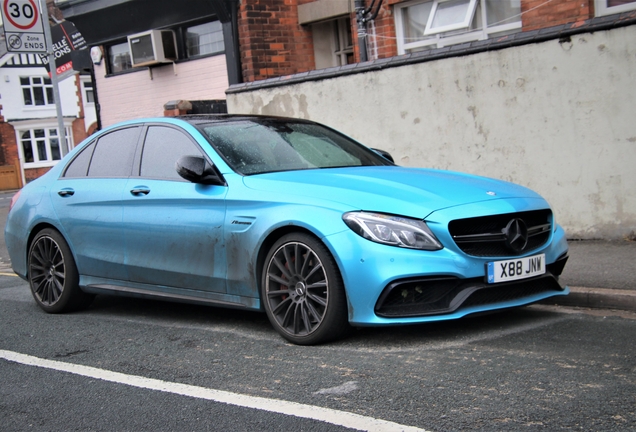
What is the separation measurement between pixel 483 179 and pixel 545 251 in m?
0.75

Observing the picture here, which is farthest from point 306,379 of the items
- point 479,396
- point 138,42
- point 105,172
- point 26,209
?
point 138,42

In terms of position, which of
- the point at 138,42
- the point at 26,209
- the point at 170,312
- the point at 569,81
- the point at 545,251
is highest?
the point at 138,42

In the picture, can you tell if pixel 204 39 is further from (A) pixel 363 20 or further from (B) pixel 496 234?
(B) pixel 496 234

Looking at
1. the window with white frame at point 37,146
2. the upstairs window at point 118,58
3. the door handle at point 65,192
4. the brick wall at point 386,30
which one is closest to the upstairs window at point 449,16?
the brick wall at point 386,30

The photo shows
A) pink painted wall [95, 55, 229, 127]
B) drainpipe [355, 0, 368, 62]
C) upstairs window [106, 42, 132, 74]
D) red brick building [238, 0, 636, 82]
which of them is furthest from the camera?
upstairs window [106, 42, 132, 74]

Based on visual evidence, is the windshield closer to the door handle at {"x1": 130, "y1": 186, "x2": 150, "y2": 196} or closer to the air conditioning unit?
the door handle at {"x1": 130, "y1": 186, "x2": 150, "y2": 196}

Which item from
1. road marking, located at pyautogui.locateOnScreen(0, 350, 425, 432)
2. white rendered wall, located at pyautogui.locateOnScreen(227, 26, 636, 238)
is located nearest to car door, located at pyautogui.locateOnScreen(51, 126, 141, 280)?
road marking, located at pyautogui.locateOnScreen(0, 350, 425, 432)

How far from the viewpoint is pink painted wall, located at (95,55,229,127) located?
15780 mm

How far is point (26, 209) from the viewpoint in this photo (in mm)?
7078

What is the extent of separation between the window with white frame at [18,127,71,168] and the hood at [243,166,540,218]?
1943 inches

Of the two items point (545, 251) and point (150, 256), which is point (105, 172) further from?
point (545, 251)

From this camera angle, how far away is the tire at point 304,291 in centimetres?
484

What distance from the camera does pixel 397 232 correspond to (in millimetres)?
4730

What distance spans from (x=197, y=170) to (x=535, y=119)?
4.47 meters
